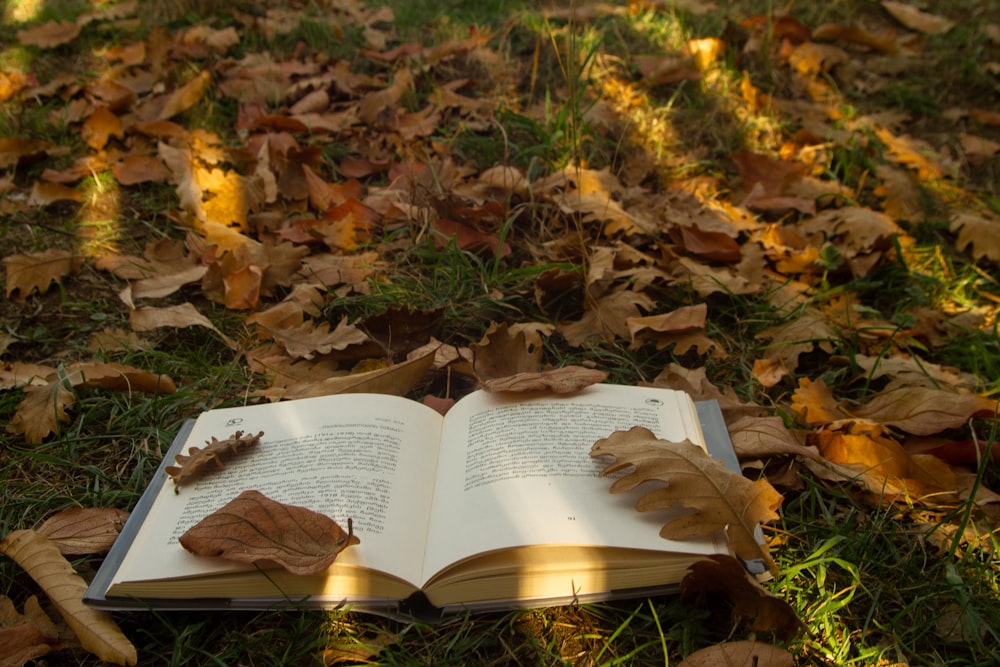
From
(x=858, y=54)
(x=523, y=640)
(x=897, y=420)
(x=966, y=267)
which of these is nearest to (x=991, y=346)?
(x=966, y=267)

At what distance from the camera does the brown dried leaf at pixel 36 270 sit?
1.89m

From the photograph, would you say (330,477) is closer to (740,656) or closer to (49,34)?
(740,656)

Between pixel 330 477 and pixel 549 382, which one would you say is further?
pixel 549 382

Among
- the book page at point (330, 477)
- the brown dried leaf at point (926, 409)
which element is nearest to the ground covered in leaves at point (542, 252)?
the brown dried leaf at point (926, 409)

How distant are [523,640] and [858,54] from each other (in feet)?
9.62

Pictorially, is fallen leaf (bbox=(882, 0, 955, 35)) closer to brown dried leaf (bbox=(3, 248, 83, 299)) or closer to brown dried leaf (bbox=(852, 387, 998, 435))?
brown dried leaf (bbox=(852, 387, 998, 435))

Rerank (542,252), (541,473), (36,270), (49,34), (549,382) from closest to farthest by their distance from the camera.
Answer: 1. (541,473)
2. (549,382)
3. (36,270)
4. (542,252)
5. (49,34)

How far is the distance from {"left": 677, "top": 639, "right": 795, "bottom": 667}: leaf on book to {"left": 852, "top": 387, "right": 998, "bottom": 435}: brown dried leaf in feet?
2.06

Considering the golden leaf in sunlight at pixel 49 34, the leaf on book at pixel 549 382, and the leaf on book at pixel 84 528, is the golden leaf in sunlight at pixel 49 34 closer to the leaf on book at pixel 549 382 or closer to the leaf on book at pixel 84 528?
the leaf on book at pixel 84 528

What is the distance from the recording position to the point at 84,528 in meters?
1.30

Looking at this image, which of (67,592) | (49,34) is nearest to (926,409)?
(67,592)

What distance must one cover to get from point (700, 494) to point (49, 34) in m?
3.25

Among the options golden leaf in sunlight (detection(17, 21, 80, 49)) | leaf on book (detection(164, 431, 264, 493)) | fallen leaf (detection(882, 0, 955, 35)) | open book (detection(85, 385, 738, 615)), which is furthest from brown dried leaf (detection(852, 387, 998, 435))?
golden leaf in sunlight (detection(17, 21, 80, 49))

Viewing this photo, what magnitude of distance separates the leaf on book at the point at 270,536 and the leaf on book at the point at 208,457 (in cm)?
15
